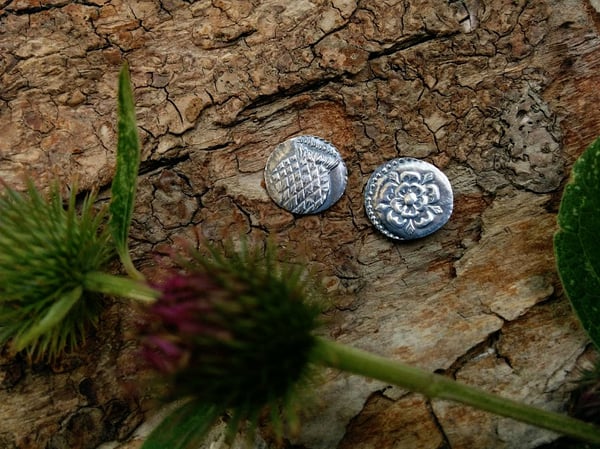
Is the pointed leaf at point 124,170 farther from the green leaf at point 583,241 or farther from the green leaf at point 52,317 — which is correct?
the green leaf at point 583,241

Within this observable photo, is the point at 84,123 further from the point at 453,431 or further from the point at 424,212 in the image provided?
the point at 453,431

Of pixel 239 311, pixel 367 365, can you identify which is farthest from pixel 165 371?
pixel 367 365

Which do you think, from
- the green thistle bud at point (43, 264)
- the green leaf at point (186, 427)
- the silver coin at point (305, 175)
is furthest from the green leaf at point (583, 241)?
the green thistle bud at point (43, 264)

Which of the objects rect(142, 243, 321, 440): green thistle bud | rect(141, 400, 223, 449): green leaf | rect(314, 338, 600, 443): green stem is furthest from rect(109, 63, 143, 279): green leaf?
rect(314, 338, 600, 443): green stem

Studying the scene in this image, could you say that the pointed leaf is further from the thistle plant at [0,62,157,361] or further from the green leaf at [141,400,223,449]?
the green leaf at [141,400,223,449]

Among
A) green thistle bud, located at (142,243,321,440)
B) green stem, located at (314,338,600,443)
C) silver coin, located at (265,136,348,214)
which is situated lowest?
green stem, located at (314,338,600,443)
